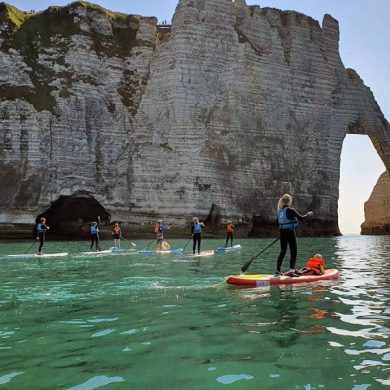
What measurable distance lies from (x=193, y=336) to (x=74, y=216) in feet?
160

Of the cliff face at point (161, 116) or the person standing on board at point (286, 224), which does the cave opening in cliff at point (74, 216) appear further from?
the person standing on board at point (286, 224)

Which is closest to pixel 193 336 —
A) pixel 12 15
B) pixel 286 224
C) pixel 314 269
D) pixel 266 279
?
pixel 266 279

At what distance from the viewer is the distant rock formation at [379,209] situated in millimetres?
84750

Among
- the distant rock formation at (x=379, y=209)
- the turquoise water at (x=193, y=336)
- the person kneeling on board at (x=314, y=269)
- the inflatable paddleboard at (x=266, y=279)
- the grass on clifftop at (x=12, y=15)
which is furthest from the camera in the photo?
Answer: the distant rock formation at (x=379, y=209)

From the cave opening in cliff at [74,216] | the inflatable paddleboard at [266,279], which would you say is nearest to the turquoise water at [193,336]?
the inflatable paddleboard at [266,279]

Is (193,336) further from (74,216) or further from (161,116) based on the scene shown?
(74,216)

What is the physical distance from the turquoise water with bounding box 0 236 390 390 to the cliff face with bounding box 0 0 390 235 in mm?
38318

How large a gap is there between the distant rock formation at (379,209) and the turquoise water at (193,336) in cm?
7759

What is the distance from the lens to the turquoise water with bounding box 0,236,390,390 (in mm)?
5188

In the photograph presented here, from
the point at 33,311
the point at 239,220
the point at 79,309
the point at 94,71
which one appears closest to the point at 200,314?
the point at 79,309

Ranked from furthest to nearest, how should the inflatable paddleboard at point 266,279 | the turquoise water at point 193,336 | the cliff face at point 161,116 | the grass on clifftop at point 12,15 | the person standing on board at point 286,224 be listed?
the grass on clifftop at point 12,15
the cliff face at point 161,116
the person standing on board at point 286,224
the inflatable paddleboard at point 266,279
the turquoise water at point 193,336

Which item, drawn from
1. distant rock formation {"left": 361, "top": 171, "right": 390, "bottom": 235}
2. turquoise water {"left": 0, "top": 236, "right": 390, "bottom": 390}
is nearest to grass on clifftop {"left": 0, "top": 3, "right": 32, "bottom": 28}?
turquoise water {"left": 0, "top": 236, "right": 390, "bottom": 390}

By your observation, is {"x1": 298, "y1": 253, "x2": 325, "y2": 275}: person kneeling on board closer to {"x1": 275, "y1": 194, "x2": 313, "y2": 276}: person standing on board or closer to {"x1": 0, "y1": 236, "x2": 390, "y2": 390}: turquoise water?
{"x1": 275, "y1": 194, "x2": 313, "y2": 276}: person standing on board

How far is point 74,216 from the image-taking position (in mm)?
53844
